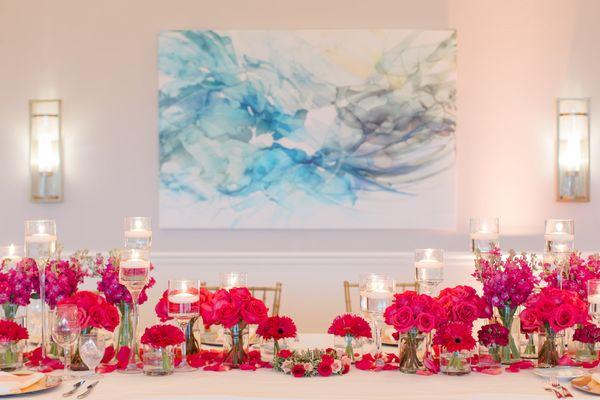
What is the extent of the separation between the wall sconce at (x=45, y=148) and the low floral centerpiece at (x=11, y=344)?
8.92ft

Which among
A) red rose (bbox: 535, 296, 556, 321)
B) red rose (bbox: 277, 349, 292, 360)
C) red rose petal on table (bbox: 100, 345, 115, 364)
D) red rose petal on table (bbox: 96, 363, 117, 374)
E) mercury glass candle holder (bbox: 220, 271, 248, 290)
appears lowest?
red rose petal on table (bbox: 96, 363, 117, 374)

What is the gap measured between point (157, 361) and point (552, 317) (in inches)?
54.7

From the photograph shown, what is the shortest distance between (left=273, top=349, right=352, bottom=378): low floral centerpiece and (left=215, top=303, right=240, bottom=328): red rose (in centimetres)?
20

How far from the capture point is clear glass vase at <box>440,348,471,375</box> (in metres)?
2.81

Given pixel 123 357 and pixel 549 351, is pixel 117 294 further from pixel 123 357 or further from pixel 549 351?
pixel 549 351

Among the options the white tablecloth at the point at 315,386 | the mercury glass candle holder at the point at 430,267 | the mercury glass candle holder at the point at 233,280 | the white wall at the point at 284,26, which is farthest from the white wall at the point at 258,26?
the white tablecloth at the point at 315,386

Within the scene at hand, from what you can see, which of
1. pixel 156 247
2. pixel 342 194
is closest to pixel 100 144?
pixel 156 247

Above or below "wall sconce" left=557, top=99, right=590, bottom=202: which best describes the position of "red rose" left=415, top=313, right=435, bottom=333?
below

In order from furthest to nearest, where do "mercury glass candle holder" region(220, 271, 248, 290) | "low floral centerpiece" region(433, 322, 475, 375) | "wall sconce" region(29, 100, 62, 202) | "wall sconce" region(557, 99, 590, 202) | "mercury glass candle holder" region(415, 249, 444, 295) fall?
"wall sconce" region(29, 100, 62, 202) → "wall sconce" region(557, 99, 590, 202) → "mercury glass candle holder" region(220, 271, 248, 290) → "mercury glass candle holder" region(415, 249, 444, 295) → "low floral centerpiece" region(433, 322, 475, 375)

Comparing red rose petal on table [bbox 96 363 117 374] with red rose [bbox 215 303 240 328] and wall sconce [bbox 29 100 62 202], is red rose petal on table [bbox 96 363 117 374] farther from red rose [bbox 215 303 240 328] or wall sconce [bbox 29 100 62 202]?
wall sconce [bbox 29 100 62 202]

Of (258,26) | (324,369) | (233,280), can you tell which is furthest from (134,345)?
(258,26)

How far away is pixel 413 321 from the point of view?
111 inches

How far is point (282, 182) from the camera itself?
17.9ft

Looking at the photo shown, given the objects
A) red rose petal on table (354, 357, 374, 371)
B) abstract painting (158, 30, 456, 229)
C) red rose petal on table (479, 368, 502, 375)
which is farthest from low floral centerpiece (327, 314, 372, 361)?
abstract painting (158, 30, 456, 229)
